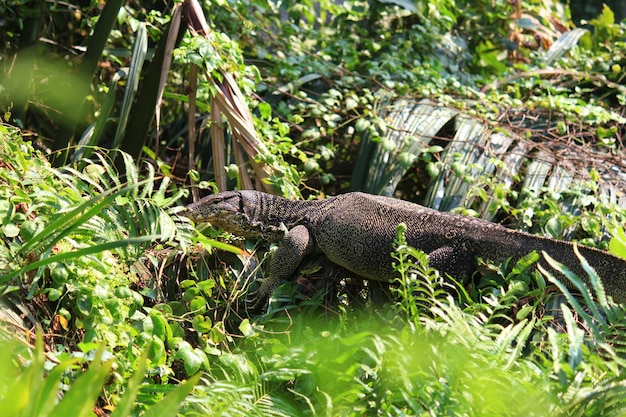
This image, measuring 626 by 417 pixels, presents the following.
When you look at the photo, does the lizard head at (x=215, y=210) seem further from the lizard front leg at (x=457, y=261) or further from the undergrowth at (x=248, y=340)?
the lizard front leg at (x=457, y=261)

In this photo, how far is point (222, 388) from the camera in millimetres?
2932

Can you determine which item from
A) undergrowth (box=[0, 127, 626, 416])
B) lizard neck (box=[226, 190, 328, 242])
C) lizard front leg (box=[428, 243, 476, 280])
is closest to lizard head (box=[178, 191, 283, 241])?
lizard neck (box=[226, 190, 328, 242])

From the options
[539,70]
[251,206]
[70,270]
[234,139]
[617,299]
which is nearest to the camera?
[70,270]

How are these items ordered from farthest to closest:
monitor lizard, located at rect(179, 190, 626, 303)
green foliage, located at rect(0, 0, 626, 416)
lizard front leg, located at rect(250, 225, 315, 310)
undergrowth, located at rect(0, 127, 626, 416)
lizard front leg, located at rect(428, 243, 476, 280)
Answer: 1. lizard front leg, located at rect(250, 225, 315, 310)
2. lizard front leg, located at rect(428, 243, 476, 280)
3. monitor lizard, located at rect(179, 190, 626, 303)
4. green foliage, located at rect(0, 0, 626, 416)
5. undergrowth, located at rect(0, 127, 626, 416)

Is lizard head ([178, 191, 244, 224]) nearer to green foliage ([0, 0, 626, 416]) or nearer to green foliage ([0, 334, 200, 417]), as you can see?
green foliage ([0, 0, 626, 416])

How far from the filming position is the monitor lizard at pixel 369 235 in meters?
3.95

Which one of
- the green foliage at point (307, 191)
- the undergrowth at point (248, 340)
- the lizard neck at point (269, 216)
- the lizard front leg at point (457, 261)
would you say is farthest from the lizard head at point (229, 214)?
the lizard front leg at point (457, 261)

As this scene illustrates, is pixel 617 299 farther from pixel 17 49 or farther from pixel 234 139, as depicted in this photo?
pixel 17 49

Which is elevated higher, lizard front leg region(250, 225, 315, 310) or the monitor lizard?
the monitor lizard

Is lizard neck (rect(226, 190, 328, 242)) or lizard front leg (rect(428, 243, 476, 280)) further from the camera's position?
lizard neck (rect(226, 190, 328, 242))

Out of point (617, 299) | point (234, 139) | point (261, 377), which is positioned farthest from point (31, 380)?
point (234, 139)

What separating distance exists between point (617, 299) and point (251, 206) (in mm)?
2207

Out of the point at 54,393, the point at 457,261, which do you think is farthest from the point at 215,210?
the point at 54,393

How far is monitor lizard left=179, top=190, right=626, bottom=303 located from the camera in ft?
13.0
